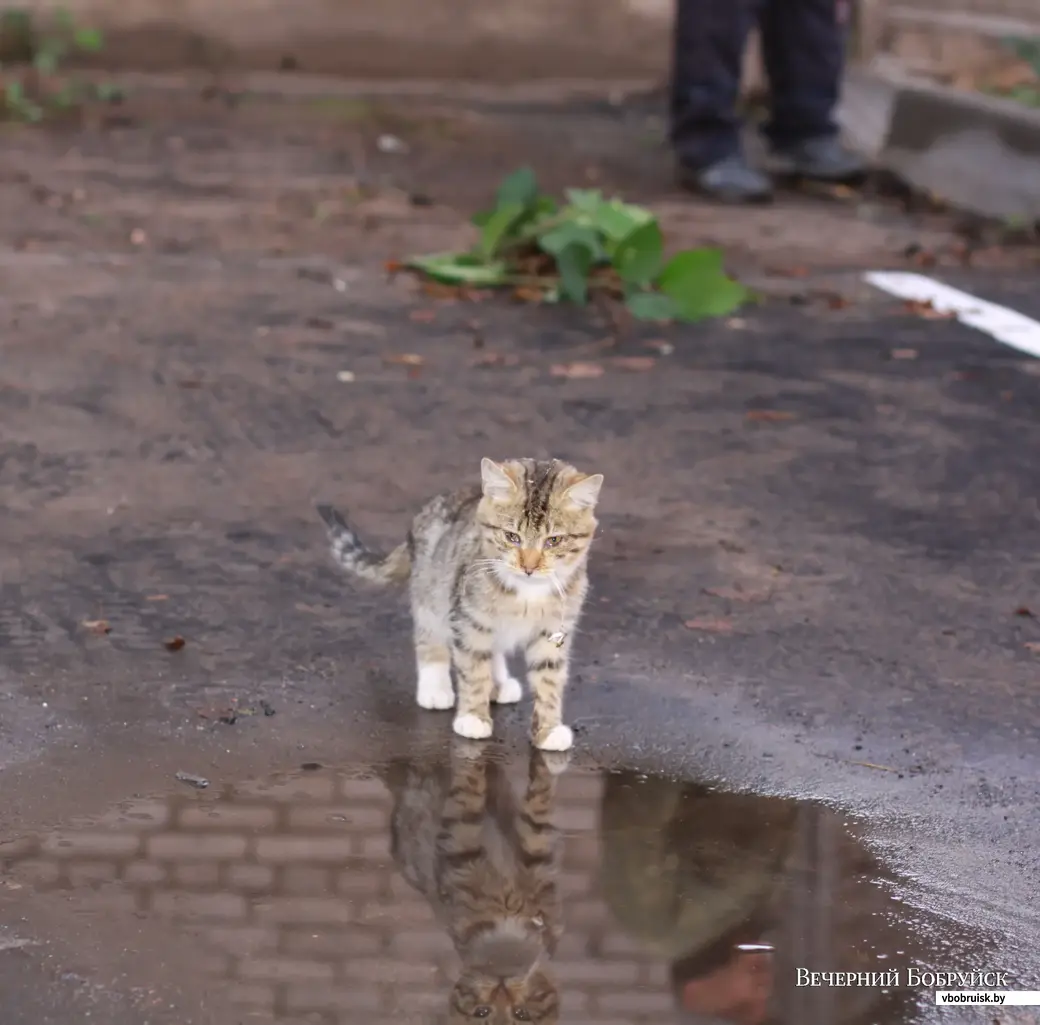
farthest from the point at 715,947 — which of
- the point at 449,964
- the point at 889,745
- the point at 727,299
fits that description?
the point at 727,299

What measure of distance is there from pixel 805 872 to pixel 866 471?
2.50 meters

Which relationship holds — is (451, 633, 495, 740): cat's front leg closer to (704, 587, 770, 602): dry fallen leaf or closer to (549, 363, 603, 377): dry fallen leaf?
(704, 587, 770, 602): dry fallen leaf

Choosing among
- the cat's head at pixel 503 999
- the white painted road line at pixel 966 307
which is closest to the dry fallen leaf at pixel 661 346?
the white painted road line at pixel 966 307

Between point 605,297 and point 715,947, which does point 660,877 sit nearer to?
point 715,947

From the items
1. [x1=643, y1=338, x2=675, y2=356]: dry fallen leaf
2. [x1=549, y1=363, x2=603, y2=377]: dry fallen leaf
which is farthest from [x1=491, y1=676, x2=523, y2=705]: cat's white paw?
[x1=643, y1=338, x2=675, y2=356]: dry fallen leaf

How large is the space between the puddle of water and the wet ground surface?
0.01m

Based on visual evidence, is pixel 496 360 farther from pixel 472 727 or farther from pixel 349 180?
pixel 349 180

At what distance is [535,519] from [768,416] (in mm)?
2622

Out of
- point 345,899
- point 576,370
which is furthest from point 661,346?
point 345,899

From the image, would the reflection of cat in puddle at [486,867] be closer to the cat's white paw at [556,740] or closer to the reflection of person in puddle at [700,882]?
the cat's white paw at [556,740]

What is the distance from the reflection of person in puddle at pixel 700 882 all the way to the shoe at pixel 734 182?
6.67 meters

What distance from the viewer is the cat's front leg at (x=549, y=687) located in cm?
382

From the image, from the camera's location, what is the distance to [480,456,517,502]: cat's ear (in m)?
3.76

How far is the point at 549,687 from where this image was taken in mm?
3814
